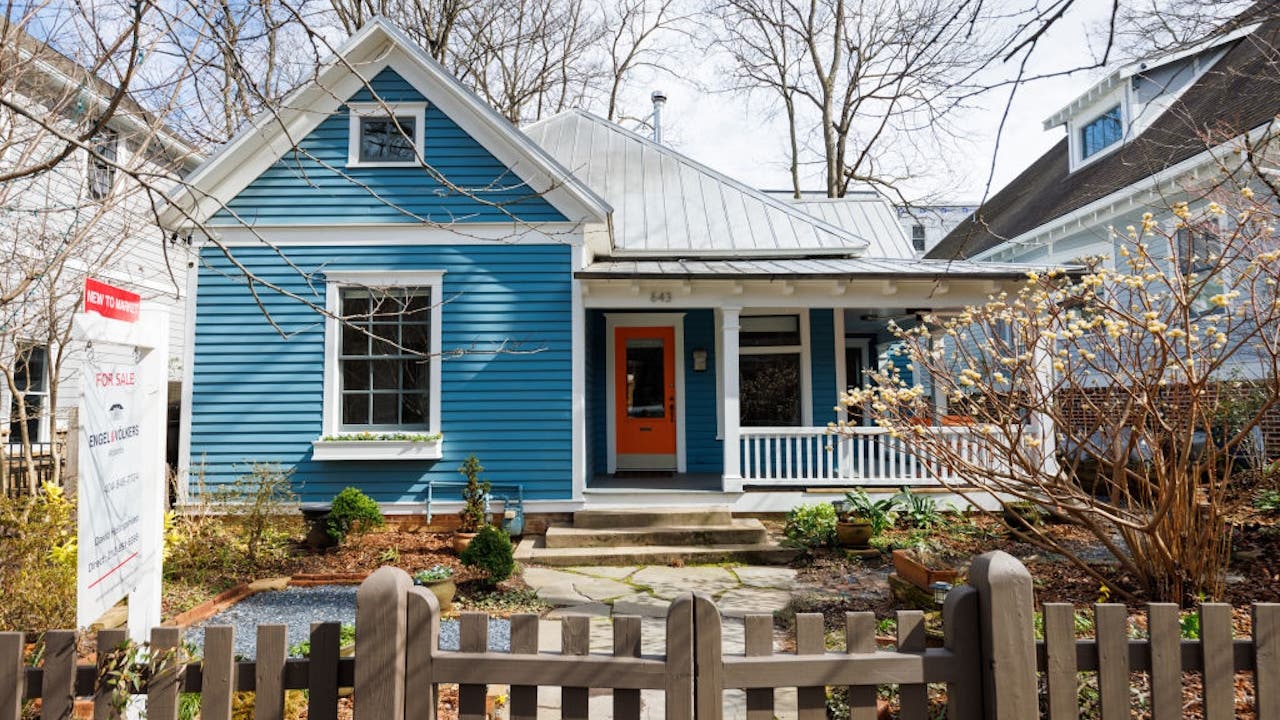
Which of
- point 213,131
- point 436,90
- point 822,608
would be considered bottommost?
point 822,608

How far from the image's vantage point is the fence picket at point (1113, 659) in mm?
1875

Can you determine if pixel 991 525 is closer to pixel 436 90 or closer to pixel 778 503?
pixel 778 503

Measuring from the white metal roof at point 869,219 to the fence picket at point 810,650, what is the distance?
10.4m

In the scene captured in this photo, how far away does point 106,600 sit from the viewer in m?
2.40

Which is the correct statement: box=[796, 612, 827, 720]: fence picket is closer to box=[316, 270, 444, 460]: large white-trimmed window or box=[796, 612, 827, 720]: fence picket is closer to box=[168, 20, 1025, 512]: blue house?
box=[168, 20, 1025, 512]: blue house

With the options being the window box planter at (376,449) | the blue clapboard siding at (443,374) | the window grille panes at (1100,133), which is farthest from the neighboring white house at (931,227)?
the window box planter at (376,449)

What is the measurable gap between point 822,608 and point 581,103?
55.3 feet

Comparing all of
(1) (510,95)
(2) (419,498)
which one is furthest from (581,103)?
(2) (419,498)

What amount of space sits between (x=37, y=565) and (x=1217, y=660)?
5386mm

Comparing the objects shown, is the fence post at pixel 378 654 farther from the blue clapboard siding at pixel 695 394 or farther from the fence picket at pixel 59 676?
the blue clapboard siding at pixel 695 394

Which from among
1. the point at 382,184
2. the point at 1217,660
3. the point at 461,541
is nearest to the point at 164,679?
the point at 1217,660

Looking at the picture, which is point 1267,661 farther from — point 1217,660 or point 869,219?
point 869,219

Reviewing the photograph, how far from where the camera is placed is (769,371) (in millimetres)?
10648

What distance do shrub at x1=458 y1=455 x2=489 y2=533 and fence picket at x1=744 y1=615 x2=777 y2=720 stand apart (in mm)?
6017
